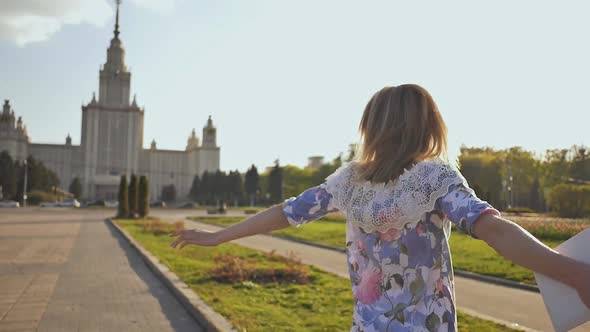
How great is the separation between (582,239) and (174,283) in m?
7.48

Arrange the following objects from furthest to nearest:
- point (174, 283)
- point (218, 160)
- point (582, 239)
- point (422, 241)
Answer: point (218, 160) < point (174, 283) < point (422, 241) < point (582, 239)

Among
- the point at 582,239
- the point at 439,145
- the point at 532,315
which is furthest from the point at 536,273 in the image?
the point at 532,315

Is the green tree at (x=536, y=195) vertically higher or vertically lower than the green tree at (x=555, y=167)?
lower

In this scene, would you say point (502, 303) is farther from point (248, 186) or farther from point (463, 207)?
point (248, 186)

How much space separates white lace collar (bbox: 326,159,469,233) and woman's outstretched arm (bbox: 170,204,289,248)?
298 mm

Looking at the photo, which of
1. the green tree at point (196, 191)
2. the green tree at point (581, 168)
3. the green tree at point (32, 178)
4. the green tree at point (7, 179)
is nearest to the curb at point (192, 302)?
the green tree at point (581, 168)

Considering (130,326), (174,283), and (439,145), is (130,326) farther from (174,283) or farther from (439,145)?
(439,145)

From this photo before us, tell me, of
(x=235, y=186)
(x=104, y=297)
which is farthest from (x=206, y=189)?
(x=104, y=297)

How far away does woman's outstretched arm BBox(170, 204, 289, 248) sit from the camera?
2250mm

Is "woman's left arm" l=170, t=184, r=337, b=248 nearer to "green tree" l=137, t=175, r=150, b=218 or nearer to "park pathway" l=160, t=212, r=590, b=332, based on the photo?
"park pathway" l=160, t=212, r=590, b=332

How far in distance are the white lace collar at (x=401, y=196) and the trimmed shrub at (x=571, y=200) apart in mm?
22026

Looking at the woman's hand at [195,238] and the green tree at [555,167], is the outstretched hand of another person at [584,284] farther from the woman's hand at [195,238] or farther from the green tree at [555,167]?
the green tree at [555,167]

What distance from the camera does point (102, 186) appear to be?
115438mm

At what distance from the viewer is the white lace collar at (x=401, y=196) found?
1899 millimetres
